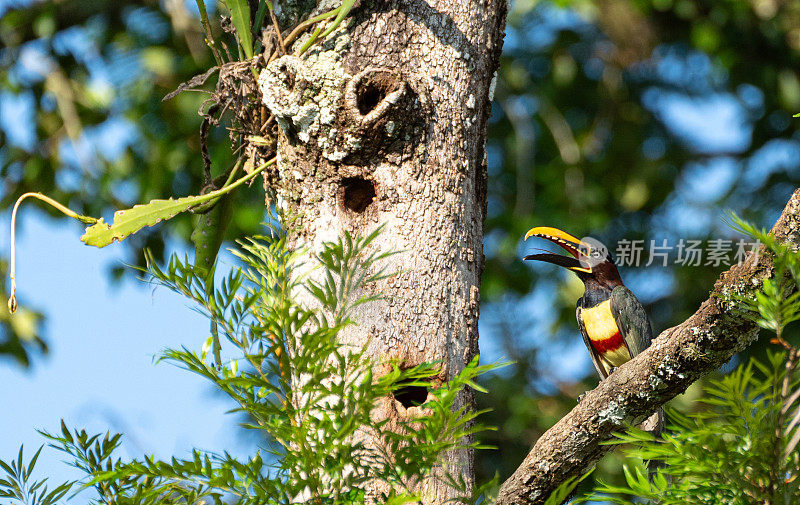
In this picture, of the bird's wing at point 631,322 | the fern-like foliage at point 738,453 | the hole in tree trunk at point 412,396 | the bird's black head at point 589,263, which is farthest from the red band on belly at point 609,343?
the fern-like foliage at point 738,453

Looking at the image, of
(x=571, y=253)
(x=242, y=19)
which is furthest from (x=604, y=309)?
(x=242, y=19)

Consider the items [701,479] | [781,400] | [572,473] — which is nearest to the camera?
[781,400]

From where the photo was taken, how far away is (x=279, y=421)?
133cm

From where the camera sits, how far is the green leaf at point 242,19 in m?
2.07

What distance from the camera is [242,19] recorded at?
2.07 metres

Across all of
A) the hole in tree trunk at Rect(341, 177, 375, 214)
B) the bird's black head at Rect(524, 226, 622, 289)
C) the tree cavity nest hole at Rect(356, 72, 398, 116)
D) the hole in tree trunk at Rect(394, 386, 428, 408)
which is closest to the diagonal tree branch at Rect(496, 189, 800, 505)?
the hole in tree trunk at Rect(394, 386, 428, 408)

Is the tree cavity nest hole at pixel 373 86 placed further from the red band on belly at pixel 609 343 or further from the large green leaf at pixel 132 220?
the red band on belly at pixel 609 343

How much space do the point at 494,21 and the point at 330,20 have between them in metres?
0.44

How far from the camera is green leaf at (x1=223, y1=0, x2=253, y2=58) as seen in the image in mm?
2070

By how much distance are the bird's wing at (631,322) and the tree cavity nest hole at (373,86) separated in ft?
6.42

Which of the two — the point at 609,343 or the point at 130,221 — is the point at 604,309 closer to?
the point at 609,343

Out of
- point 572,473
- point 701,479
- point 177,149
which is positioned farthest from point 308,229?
point 177,149

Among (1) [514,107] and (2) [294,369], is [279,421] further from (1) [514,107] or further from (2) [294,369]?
(1) [514,107]

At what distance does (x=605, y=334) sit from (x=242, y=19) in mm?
2290
